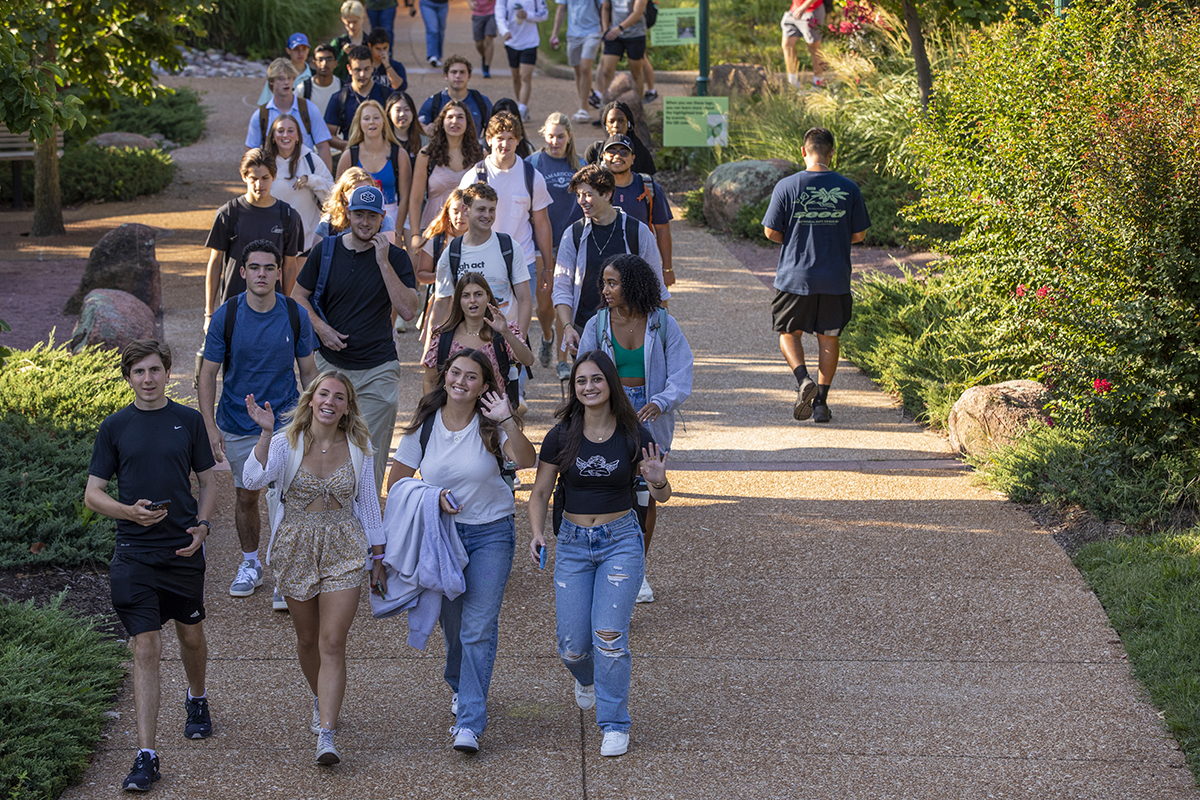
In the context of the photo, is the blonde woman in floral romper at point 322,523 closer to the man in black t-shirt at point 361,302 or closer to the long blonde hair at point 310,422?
the long blonde hair at point 310,422

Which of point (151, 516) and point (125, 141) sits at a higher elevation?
point (125, 141)

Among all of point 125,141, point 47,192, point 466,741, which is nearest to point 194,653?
point 466,741

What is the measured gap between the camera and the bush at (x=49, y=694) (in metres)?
4.43

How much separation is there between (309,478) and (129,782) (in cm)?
125

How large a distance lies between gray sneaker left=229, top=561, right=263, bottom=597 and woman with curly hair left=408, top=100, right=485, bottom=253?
3245mm

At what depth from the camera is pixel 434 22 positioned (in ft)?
62.6

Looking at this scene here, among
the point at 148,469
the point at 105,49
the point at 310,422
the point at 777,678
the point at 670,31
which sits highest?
the point at 670,31

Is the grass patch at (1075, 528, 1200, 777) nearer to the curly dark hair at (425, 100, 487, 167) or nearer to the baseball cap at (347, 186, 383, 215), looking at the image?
the baseball cap at (347, 186, 383, 215)

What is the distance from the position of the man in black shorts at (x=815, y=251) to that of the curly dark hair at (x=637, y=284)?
10.2 ft

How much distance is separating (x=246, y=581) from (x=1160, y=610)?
4421 mm

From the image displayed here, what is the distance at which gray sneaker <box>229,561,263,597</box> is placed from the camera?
6.12 meters

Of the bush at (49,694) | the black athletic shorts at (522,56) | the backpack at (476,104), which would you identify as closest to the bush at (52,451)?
the bush at (49,694)

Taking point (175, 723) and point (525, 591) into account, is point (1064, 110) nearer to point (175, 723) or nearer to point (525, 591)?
point (525, 591)

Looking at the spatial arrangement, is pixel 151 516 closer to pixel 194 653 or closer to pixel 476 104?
pixel 194 653
